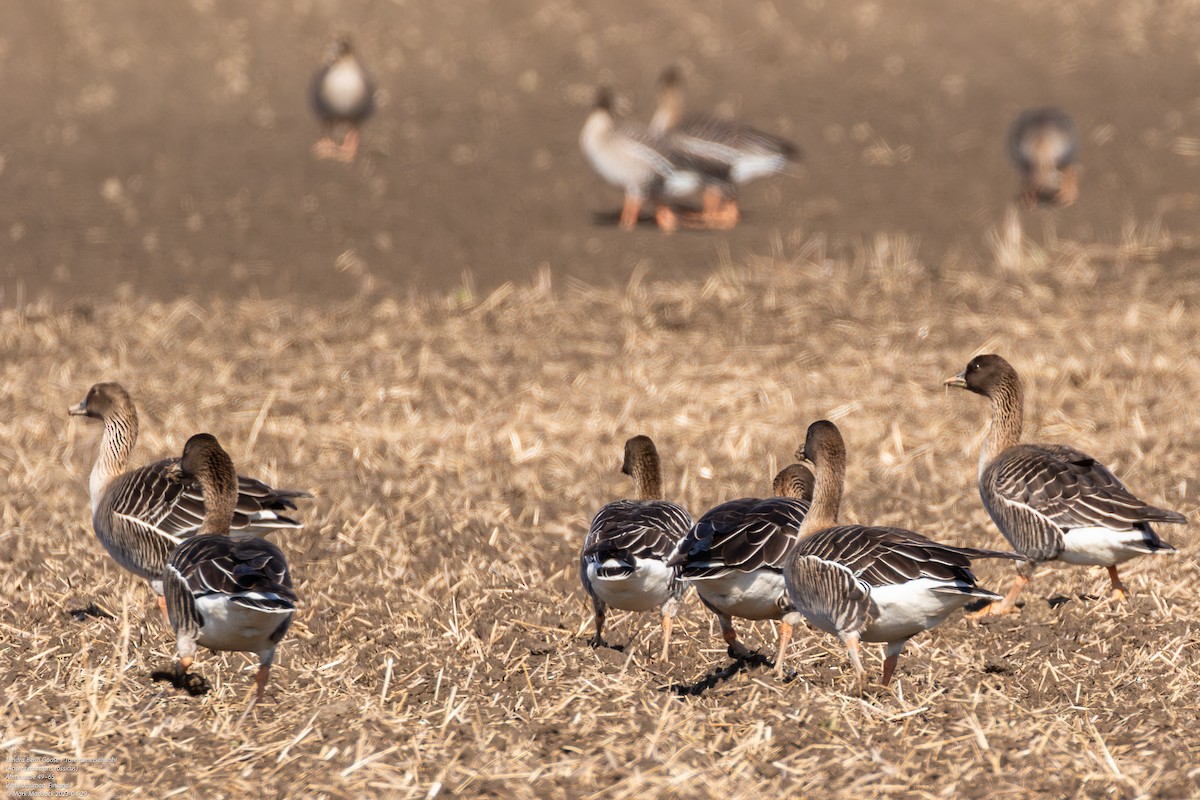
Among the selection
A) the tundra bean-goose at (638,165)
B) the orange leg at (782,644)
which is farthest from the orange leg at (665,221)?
the orange leg at (782,644)

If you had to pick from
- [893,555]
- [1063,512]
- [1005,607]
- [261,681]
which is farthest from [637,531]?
[1063,512]

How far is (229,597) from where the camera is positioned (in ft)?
22.2

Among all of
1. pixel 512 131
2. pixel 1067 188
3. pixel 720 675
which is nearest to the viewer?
pixel 720 675

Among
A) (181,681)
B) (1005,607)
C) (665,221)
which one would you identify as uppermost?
(665,221)

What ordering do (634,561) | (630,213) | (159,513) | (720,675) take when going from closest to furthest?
(720,675)
(634,561)
(159,513)
(630,213)

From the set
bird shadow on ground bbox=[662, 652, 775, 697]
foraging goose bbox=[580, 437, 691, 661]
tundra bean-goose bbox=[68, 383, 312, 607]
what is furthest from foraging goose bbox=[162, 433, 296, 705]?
bird shadow on ground bbox=[662, 652, 775, 697]

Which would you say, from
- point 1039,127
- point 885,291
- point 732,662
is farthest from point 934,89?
point 732,662

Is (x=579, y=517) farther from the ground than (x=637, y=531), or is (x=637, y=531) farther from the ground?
(x=637, y=531)

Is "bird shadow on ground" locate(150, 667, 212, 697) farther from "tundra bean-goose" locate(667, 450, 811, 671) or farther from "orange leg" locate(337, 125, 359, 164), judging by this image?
"orange leg" locate(337, 125, 359, 164)

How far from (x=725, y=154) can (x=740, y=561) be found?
42.9 ft

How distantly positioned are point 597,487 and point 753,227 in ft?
30.8

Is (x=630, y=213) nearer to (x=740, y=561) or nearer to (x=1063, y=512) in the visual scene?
(x=1063, y=512)

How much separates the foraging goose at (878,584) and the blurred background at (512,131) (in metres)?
9.68

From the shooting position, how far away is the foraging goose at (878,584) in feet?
22.4
